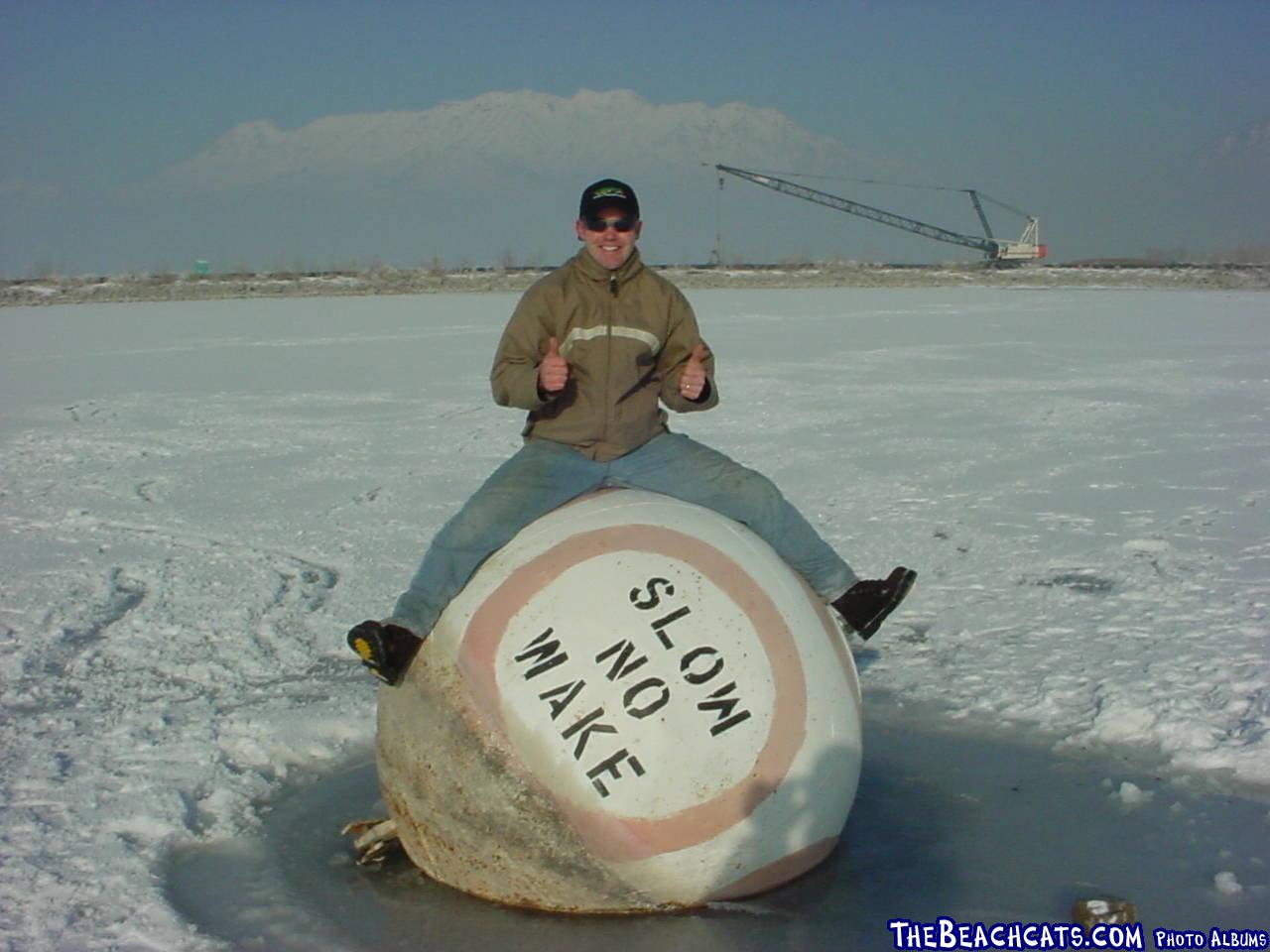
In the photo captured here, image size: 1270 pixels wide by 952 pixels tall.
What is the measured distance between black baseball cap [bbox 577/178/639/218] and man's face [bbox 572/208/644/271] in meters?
0.02

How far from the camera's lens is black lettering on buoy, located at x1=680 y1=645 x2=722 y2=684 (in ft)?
13.4

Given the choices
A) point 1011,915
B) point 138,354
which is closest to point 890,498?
point 1011,915

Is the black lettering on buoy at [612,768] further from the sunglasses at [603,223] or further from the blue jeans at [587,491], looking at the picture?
the sunglasses at [603,223]

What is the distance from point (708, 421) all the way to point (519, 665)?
961cm

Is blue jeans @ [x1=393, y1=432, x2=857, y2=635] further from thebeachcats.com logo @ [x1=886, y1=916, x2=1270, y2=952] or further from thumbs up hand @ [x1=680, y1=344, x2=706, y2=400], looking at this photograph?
thebeachcats.com logo @ [x1=886, y1=916, x2=1270, y2=952]

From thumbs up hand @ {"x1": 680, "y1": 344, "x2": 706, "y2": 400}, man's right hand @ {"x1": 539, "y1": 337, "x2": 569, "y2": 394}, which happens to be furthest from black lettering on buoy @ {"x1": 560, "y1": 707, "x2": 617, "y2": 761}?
thumbs up hand @ {"x1": 680, "y1": 344, "x2": 706, "y2": 400}

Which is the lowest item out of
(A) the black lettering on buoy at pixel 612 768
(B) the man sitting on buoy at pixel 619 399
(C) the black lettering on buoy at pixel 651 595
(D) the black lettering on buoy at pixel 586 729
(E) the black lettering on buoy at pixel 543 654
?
(A) the black lettering on buoy at pixel 612 768

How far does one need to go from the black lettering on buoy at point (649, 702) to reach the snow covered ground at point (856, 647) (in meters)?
0.66

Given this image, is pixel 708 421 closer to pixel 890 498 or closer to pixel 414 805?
pixel 890 498

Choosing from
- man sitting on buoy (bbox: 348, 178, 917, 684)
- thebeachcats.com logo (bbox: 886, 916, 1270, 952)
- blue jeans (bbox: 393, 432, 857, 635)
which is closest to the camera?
thebeachcats.com logo (bbox: 886, 916, 1270, 952)

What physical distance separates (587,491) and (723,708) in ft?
3.50

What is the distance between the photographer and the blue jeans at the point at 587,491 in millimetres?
4520

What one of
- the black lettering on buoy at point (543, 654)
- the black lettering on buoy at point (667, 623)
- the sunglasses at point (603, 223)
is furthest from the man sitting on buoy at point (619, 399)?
the black lettering on buoy at point (667, 623)

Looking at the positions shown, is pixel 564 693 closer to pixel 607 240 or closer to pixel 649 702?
pixel 649 702
